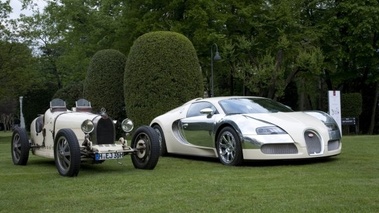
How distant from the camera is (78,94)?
88.8 ft

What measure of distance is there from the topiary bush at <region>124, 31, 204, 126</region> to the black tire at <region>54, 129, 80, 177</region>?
8.71 metres

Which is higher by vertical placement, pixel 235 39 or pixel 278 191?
pixel 235 39

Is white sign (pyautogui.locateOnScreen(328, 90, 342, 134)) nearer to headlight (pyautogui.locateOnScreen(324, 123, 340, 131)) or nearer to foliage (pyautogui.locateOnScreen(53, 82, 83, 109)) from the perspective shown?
headlight (pyautogui.locateOnScreen(324, 123, 340, 131))

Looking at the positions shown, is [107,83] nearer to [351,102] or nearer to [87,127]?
[87,127]

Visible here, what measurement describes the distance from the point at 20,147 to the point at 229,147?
13.2ft

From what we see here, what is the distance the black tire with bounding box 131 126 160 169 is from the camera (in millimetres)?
8156

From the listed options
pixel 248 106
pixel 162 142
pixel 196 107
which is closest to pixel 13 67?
pixel 162 142

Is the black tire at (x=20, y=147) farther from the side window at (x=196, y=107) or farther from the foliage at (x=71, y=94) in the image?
the foliage at (x=71, y=94)

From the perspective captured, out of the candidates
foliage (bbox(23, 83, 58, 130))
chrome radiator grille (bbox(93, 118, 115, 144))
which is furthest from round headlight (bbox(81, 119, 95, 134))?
foliage (bbox(23, 83, 58, 130))

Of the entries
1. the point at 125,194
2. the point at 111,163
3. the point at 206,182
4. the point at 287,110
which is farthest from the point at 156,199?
the point at 287,110

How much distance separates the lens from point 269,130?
27.5ft

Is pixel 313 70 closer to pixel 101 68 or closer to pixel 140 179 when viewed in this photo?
pixel 101 68

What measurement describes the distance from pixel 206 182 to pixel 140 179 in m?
1.02

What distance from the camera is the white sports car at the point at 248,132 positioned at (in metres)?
8.31
